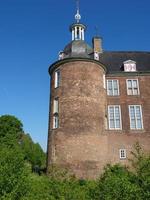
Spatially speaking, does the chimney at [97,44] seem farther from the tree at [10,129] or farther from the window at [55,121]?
the tree at [10,129]

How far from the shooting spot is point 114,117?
97.4ft

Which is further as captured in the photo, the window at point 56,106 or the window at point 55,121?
the window at point 56,106

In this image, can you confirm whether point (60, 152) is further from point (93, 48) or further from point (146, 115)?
point (93, 48)

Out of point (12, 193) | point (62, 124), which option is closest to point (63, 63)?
point (62, 124)

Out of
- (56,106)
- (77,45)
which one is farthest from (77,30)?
(56,106)

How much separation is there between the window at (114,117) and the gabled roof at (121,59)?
4058 mm

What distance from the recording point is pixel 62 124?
89.0 feet

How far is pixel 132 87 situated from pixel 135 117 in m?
3.37

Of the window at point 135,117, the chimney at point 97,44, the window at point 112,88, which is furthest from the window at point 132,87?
the chimney at point 97,44

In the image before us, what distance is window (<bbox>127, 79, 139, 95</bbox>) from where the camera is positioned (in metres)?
30.8

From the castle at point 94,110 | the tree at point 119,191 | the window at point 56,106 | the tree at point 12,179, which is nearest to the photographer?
the tree at point 119,191

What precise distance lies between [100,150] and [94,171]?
6.62ft

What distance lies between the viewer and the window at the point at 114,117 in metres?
29.3

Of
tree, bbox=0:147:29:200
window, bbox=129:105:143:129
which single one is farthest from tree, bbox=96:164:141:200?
window, bbox=129:105:143:129
